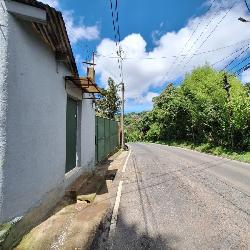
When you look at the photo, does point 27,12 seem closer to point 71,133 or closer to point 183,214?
point 183,214

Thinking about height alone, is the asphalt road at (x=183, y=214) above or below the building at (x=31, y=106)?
below

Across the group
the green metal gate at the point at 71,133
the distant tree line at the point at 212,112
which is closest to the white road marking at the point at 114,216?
the green metal gate at the point at 71,133

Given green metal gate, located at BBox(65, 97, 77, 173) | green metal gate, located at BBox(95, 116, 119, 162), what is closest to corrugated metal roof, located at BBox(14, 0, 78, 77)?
green metal gate, located at BBox(65, 97, 77, 173)

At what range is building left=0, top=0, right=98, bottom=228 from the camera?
534 cm

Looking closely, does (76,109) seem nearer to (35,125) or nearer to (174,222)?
(35,125)

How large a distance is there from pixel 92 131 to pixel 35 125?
808 centimetres

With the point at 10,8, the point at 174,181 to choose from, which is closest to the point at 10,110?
the point at 10,8

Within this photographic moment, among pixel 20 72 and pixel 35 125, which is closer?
pixel 20 72

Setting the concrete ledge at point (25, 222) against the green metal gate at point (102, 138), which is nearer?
the concrete ledge at point (25, 222)

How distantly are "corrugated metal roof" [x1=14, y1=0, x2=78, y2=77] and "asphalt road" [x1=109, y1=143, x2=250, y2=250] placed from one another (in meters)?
4.25

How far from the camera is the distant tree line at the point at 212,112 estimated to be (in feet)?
81.2

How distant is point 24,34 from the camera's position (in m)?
6.03

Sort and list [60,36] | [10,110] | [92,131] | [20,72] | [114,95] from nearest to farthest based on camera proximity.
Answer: [10,110] → [20,72] → [60,36] → [92,131] → [114,95]

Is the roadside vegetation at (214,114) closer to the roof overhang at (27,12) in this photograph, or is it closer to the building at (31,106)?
the building at (31,106)
